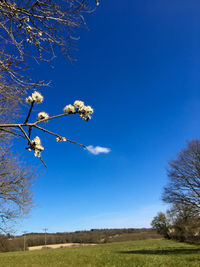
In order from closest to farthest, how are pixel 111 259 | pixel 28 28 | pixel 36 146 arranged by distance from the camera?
1. pixel 36 146
2. pixel 28 28
3. pixel 111 259

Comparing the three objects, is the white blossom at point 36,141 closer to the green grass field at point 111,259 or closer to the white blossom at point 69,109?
the white blossom at point 69,109

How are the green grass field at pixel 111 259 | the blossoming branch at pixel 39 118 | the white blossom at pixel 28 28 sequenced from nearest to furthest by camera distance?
the blossoming branch at pixel 39 118 → the white blossom at pixel 28 28 → the green grass field at pixel 111 259

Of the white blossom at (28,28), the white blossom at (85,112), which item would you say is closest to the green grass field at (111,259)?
the white blossom at (85,112)

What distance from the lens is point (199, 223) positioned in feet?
48.4

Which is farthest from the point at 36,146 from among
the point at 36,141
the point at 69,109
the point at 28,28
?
the point at 28,28

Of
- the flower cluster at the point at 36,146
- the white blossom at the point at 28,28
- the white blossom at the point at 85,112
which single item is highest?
the white blossom at the point at 28,28

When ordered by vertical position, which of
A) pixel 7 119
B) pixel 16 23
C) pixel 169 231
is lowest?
pixel 169 231

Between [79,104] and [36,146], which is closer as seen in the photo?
[36,146]

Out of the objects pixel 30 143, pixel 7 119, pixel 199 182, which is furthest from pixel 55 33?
pixel 199 182

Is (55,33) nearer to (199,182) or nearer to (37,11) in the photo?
(37,11)

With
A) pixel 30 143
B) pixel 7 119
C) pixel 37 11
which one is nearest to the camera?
pixel 30 143

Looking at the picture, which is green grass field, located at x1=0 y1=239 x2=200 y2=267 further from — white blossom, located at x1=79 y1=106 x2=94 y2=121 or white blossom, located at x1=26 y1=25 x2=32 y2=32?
white blossom, located at x1=26 y1=25 x2=32 y2=32

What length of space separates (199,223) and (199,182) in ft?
9.93

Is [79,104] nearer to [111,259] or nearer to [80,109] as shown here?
[80,109]
